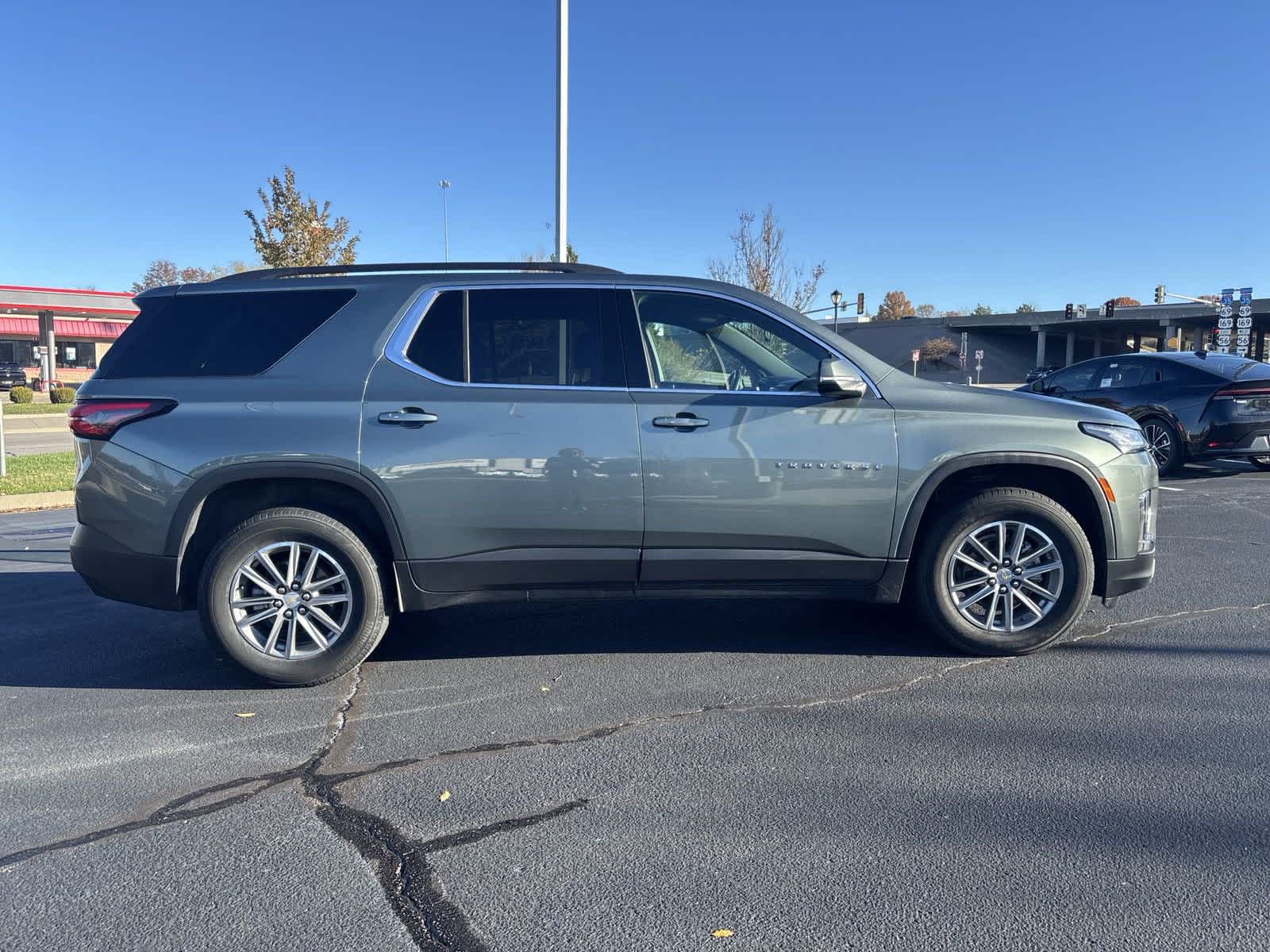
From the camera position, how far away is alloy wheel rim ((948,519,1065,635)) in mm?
4734

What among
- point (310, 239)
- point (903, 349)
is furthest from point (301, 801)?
point (903, 349)

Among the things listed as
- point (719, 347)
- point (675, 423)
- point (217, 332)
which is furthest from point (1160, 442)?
point (217, 332)

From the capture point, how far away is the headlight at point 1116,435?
15.5 ft

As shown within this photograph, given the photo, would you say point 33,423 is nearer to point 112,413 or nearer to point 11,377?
point 11,377

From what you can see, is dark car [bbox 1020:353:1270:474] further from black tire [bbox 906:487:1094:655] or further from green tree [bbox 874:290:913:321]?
green tree [bbox 874:290:913:321]

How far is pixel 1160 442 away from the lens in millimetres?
11938

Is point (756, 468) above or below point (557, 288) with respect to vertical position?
below

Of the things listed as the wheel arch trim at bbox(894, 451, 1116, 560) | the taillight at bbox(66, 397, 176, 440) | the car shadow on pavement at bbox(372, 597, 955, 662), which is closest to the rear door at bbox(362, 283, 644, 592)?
the car shadow on pavement at bbox(372, 597, 955, 662)

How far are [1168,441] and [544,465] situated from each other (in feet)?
33.6

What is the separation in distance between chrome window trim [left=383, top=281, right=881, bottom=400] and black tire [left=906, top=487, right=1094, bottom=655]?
75 cm

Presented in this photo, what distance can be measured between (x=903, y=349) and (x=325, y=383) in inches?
3095

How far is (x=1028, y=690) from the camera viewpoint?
14.3 ft

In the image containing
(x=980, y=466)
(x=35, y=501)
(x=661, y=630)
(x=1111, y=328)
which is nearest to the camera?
(x=980, y=466)

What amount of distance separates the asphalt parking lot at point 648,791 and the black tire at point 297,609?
0.14m
